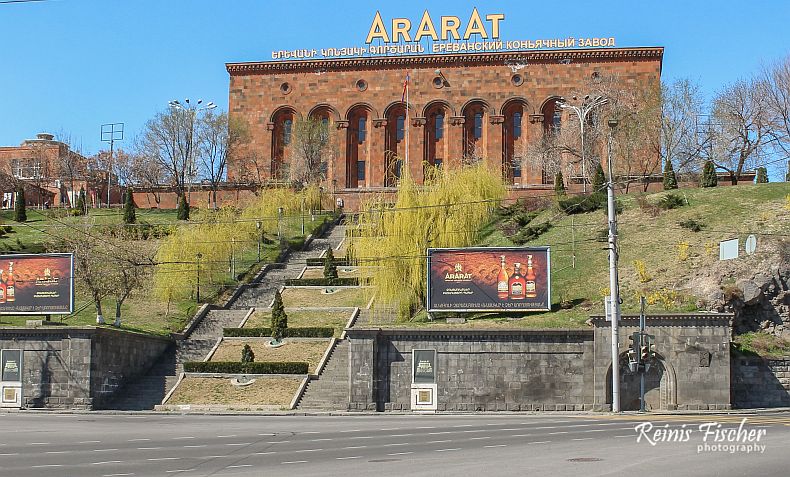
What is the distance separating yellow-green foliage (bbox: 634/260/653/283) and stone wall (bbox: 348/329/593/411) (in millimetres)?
10037

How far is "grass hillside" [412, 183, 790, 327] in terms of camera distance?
46.1m

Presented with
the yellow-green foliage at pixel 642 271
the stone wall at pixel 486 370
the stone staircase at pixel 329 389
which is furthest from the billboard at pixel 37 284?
the yellow-green foliage at pixel 642 271

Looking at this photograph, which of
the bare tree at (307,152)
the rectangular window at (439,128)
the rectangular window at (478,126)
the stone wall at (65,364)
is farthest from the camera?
the rectangular window at (439,128)

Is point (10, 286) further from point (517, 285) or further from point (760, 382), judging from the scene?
point (760, 382)

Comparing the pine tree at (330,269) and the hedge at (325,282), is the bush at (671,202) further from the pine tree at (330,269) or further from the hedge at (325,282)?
the pine tree at (330,269)

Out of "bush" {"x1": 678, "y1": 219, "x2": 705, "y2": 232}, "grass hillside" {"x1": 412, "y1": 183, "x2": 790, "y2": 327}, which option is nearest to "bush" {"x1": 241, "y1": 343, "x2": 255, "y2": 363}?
"grass hillside" {"x1": 412, "y1": 183, "x2": 790, "y2": 327}

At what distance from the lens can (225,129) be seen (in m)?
86.2

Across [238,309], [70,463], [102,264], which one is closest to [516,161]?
[238,309]

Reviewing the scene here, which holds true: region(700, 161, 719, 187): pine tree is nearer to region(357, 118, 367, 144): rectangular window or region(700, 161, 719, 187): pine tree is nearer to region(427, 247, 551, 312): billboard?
region(427, 247, 551, 312): billboard

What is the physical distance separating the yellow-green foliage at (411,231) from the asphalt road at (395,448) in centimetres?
1630

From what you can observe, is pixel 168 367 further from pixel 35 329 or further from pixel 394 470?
pixel 394 470

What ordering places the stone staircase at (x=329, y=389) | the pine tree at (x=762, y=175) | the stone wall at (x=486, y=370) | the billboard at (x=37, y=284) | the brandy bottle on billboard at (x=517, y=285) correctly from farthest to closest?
the pine tree at (x=762, y=175) < the billboard at (x=37, y=284) < the brandy bottle on billboard at (x=517, y=285) < the stone staircase at (x=329, y=389) < the stone wall at (x=486, y=370)

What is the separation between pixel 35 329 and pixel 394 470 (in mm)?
28125

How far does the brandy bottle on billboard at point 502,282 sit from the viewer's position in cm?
4509
